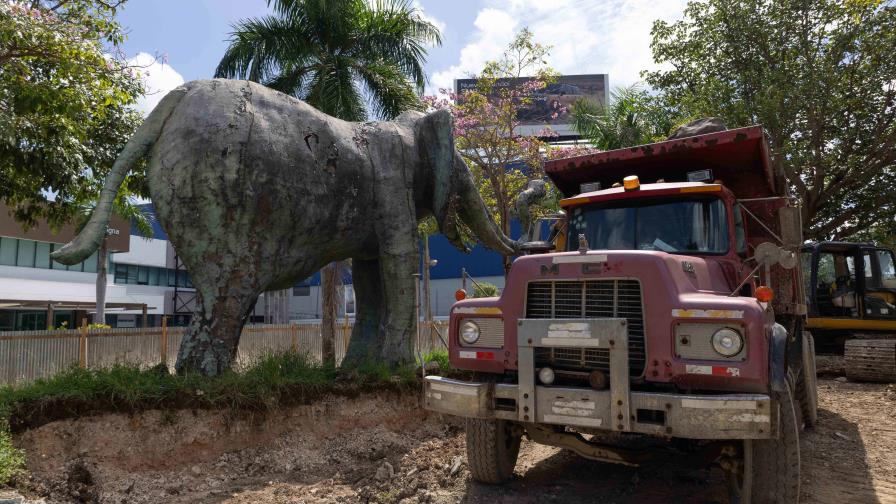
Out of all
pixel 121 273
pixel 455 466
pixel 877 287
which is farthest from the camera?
pixel 121 273

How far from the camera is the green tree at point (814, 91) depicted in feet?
47.0

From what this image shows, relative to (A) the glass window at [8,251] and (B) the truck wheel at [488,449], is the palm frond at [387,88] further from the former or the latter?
(A) the glass window at [8,251]

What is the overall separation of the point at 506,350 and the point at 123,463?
12.6ft

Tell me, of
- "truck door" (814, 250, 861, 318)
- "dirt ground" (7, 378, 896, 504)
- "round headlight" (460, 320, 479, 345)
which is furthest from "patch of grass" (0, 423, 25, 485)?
"truck door" (814, 250, 861, 318)

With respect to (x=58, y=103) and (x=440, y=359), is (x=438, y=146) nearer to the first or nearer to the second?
(x=440, y=359)

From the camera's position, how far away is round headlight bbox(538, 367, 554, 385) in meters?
4.61

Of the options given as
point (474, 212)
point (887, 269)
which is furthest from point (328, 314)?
point (887, 269)

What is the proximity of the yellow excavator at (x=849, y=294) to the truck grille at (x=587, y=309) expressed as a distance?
9.76m

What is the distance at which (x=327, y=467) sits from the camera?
6457mm

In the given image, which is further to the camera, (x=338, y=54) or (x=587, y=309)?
(x=338, y=54)

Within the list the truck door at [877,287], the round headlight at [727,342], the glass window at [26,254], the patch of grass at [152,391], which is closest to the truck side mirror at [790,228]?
the round headlight at [727,342]

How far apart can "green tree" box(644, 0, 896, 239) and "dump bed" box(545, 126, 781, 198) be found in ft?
25.7

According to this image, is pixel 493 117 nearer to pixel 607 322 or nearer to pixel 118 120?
pixel 118 120

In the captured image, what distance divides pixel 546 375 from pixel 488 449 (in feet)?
3.62
